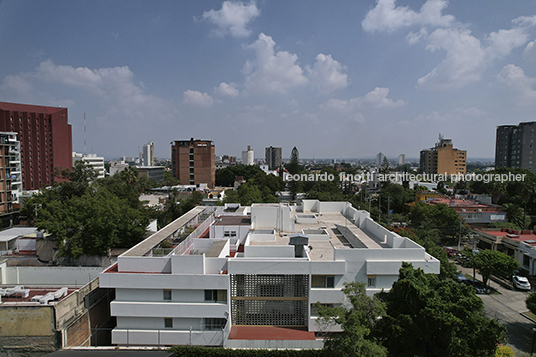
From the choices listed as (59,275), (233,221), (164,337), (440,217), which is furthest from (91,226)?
(440,217)

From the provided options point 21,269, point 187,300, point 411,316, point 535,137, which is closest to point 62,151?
point 21,269

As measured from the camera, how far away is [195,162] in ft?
225

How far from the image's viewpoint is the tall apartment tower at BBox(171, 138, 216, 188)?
225 feet

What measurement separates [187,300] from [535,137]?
104 m

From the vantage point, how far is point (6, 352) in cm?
1520

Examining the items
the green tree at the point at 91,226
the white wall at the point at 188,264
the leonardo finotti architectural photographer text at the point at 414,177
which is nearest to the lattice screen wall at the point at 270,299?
the white wall at the point at 188,264

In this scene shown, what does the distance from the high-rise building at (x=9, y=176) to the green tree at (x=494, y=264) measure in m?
54.3

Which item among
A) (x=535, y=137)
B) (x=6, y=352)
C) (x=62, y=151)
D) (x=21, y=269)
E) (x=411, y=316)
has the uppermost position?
(x=535, y=137)

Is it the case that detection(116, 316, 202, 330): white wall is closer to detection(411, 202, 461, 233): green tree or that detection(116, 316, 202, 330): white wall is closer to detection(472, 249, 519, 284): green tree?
detection(472, 249, 519, 284): green tree

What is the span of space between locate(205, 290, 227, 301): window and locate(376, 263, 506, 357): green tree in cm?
734

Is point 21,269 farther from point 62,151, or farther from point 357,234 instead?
point 62,151

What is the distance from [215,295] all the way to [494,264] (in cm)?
2208

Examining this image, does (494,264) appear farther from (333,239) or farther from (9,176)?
(9,176)

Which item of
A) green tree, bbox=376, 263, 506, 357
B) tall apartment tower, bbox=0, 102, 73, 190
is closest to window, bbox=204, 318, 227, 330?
green tree, bbox=376, 263, 506, 357
